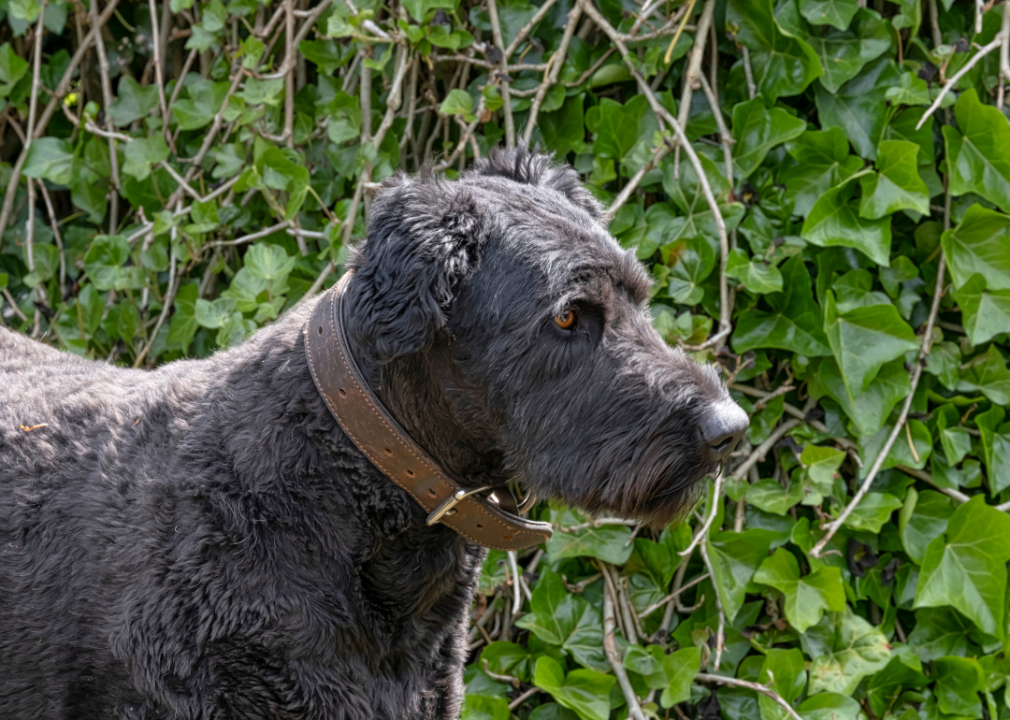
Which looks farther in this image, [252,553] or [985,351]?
[985,351]

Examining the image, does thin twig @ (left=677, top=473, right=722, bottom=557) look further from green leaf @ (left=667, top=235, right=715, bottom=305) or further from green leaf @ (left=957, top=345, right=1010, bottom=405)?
green leaf @ (left=957, top=345, right=1010, bottom=405)

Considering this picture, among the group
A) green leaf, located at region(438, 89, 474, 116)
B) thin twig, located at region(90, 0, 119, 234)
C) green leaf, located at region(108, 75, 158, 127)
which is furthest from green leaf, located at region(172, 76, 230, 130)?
green leaf, located at region(438, 89, 474, 116)

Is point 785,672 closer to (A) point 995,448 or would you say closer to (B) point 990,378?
(A) point 995,448

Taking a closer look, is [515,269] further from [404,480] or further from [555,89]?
[555,89]

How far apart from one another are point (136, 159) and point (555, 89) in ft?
5.93

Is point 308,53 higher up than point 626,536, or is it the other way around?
point 308,53

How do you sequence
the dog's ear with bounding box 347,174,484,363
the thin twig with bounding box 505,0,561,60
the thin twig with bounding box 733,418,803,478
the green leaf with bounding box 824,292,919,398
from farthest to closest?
the thin twig with bounding box 505,0,561,60, the thin twig with bounding box 733,418,803,478, the green leaf with bounding box 824,292,919,398, the dog's ear with bounding box 347,174,484,363

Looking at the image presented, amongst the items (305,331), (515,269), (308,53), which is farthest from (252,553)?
(308,53)

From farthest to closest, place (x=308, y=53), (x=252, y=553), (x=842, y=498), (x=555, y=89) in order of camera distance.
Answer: (x=308, y=53)
(x=555, y=89)
(x=842, y=498)
(x=252, y=553)

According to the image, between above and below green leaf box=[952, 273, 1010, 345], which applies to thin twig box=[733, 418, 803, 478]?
below

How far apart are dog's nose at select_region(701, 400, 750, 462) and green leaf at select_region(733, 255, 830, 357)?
126 cm

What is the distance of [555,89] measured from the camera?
344 cm

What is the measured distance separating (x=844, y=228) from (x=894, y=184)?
21cm

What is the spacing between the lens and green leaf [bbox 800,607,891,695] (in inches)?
121
